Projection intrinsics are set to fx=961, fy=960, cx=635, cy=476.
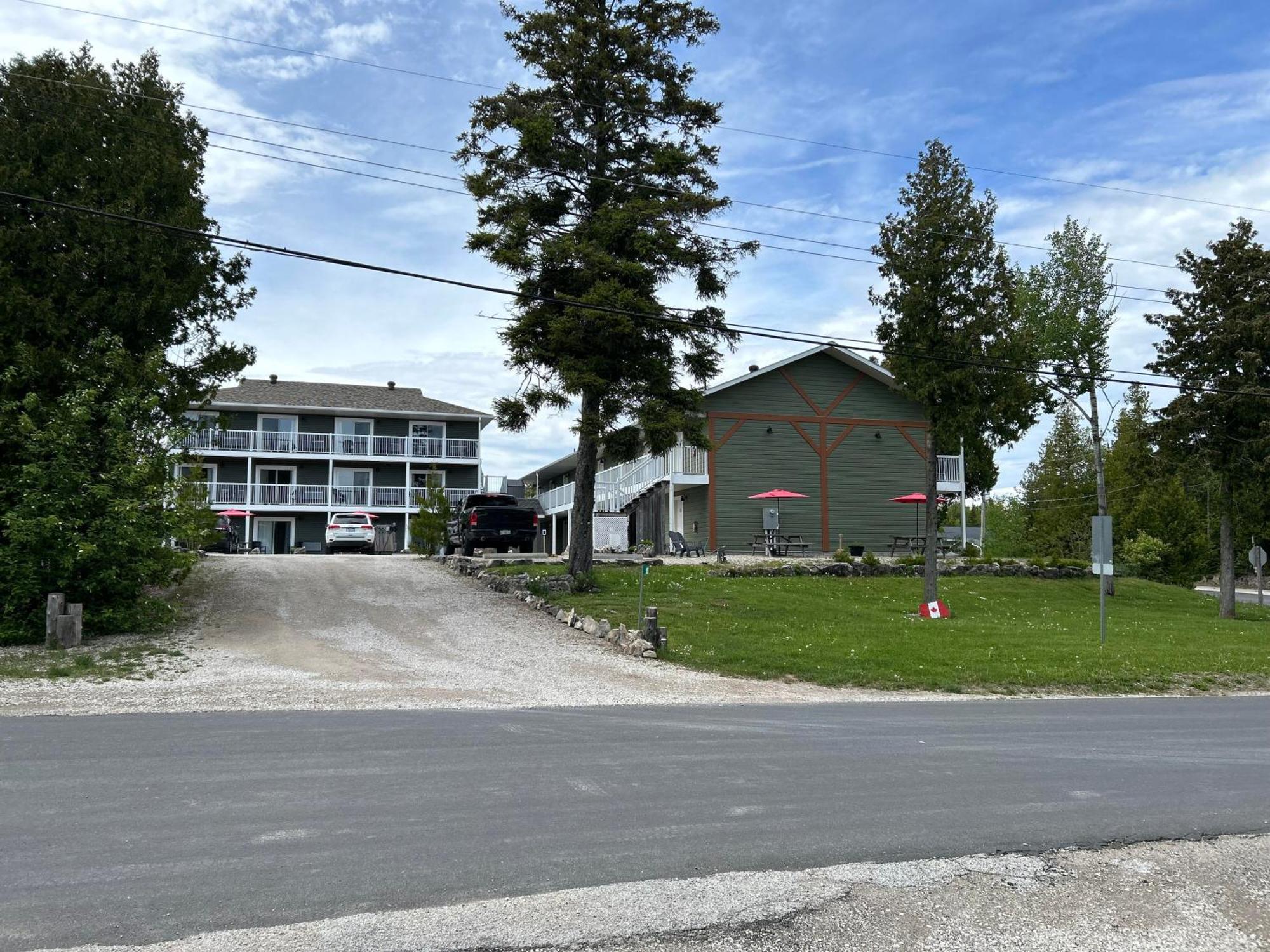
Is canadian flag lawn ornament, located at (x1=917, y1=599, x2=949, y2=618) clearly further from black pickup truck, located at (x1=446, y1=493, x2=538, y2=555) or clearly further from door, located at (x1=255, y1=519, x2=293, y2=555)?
door, located at (x1=255, y1=519, x2=293, y2=555)

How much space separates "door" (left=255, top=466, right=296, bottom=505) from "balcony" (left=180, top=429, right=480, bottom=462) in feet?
4.38

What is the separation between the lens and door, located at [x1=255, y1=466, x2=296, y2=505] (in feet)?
141

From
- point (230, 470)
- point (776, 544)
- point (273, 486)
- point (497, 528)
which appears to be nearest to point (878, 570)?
point (776, 544)

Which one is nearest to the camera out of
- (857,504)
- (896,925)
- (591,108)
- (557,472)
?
(896,925)

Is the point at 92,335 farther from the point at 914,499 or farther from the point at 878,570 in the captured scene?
the point at 914,499

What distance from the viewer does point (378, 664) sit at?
1368 cm

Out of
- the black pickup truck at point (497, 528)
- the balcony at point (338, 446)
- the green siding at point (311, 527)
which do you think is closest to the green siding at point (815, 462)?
the black pickup truck at point (497, 528)

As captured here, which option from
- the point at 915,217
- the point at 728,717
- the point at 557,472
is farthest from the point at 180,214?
the point at 557,472

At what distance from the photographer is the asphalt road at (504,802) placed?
4656mm

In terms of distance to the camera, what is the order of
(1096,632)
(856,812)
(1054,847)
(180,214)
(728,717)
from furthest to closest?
1. (1096,632)
2. (180,214)
3. (728,717)
4. (856,812)
5. (1054,847)

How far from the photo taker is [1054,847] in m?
5.58

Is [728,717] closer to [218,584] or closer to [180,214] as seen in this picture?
[180,214]

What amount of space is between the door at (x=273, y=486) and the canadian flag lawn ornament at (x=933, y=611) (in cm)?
3114

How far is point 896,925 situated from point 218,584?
Result: 19477mm
